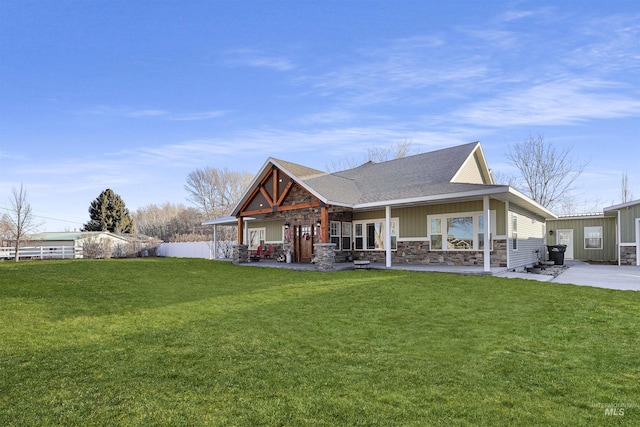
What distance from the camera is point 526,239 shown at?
15508mm

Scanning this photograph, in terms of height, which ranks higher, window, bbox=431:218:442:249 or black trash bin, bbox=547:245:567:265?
window, bbox=431:218:442:249

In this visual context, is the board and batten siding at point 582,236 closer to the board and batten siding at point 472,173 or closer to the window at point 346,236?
the board and batten siding at point 472,173

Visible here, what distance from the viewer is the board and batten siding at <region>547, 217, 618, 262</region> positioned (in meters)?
19.2

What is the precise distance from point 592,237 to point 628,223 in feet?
12.9

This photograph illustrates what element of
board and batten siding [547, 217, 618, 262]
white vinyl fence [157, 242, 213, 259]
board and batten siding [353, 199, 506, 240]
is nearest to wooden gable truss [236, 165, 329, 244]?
board and batten siding [353, 199, 506, 240]

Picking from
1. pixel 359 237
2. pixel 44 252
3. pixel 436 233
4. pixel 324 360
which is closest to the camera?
pixel 324 360

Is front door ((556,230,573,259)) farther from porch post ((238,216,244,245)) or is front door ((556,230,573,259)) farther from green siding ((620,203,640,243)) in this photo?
porch post ((238,216,244,245))

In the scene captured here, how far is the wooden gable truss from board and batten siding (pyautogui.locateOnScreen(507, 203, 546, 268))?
7447 mm

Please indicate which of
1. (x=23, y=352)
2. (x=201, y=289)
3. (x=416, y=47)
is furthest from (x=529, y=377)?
(x=416, y=47)

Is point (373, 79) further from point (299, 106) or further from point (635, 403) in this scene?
point (635, 403)

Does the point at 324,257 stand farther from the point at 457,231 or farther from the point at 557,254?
the point at 557,254

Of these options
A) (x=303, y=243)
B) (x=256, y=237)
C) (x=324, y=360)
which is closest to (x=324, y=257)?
(x=303, y=243)

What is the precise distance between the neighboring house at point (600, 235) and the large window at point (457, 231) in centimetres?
818

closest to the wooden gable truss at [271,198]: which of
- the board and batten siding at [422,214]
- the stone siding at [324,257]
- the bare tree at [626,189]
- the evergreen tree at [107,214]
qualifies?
the stone siding at [324,257]
